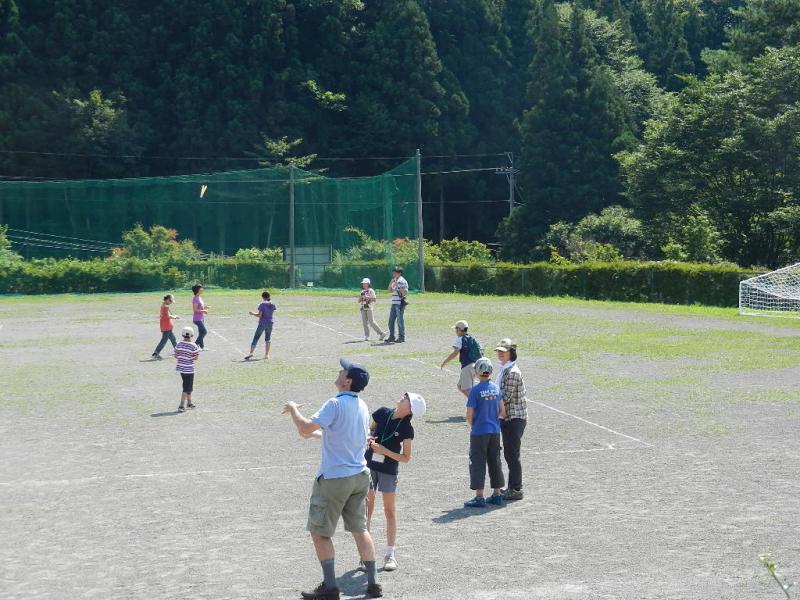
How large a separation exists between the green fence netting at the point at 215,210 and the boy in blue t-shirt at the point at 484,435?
150ft

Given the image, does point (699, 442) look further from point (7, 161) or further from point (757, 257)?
point (7, 161)

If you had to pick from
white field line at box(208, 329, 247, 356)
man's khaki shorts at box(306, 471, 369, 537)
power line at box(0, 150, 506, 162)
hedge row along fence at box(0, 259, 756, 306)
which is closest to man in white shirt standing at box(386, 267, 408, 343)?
white field line at box(208, 329, 247, 356)

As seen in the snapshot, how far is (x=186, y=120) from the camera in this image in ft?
287

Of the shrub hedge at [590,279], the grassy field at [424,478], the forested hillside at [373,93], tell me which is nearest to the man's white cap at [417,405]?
the grassy field at [424,478]

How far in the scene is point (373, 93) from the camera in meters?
93.2

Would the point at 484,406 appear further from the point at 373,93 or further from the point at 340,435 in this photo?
the point at 373,93

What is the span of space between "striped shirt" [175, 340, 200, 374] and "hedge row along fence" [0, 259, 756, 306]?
98.0ft

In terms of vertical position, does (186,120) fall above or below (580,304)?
above

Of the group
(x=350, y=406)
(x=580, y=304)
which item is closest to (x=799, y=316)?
(x=580, y=304)

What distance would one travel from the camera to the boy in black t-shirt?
10469mm

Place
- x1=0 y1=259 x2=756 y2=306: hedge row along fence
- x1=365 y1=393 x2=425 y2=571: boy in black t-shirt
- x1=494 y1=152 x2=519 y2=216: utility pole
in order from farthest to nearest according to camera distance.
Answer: x1=494 y1=152 x2=519 y2=216: utility pole, x1=0 y1=259 x2=756 y2=306: hedge row along fence, x1=365 y1=393 x2=425 y2=571: boy in black t-shirt

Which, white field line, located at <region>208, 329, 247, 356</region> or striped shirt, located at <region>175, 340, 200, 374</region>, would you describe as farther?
white field line, located at <region>208, 329, 247, 356</region>

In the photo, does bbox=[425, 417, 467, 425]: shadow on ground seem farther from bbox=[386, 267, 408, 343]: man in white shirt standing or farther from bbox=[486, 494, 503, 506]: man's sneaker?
bbox=[386, 267, 408, 343]: man in white shirt standing

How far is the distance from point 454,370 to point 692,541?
1448cm
